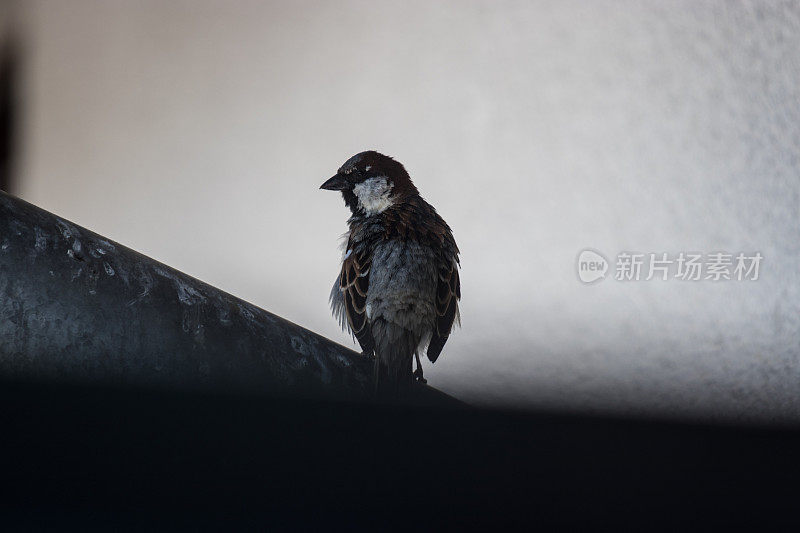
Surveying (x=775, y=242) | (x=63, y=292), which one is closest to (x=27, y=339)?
(x=63, y=292)

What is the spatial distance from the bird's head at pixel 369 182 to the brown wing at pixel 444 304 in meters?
0.29

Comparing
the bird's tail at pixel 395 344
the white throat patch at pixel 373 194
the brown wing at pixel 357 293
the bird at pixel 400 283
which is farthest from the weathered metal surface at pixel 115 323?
the white throat patch at pixel 373 194

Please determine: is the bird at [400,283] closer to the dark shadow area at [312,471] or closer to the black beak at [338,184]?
the black beak at [338,184]

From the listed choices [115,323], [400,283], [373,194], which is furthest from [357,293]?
[115,323]

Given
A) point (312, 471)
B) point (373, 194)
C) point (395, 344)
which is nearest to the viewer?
point (312, 471)

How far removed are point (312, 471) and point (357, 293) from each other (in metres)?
0.87

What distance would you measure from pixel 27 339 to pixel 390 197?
3.87 ft

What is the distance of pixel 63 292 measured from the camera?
0.35 m

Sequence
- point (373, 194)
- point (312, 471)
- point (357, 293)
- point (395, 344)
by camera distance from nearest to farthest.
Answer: point (312, 471)
point (395, 344)
point (357, 293)
point (373, 194)

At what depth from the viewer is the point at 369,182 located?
1.54 m

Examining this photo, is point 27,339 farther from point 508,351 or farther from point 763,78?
point 763,78

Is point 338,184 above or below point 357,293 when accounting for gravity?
above

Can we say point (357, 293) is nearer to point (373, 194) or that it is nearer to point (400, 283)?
point (400, 283)

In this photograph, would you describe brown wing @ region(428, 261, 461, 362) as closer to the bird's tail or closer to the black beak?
the bird's tail
